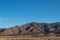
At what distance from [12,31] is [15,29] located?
585cm

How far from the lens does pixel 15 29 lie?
198625 mm

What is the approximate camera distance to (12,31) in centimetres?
19425
